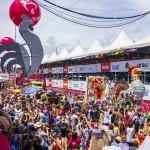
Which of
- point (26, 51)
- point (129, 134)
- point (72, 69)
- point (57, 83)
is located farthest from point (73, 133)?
point (57, 83)

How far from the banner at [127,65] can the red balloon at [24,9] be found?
11617mm

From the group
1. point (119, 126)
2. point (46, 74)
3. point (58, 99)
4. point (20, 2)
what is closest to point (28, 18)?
point (20, 2)

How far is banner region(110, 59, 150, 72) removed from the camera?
1845cm

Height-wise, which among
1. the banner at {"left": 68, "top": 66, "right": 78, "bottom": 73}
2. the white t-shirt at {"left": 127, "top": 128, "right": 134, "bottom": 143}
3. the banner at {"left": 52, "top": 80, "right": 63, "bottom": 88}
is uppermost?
the banner at {"left": 68, "top": 66, "right": 78, "bottom": 73}

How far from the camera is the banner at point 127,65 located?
18453 millimetres

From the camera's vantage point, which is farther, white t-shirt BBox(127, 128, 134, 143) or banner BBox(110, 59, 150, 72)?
banner BBox(110, 59, 150, 72)

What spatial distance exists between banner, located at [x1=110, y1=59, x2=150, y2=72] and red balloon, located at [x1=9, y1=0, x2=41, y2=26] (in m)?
11.6

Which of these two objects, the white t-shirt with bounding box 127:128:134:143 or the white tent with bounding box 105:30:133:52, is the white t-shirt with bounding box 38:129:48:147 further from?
the white tent with bounding box 105:30:133:52

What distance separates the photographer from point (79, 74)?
30.1m

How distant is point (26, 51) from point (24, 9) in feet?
3.63

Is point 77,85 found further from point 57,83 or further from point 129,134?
point 129,134

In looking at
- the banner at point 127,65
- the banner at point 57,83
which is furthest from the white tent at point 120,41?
the banner at point 57,83

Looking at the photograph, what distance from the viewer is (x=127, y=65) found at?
20.1m

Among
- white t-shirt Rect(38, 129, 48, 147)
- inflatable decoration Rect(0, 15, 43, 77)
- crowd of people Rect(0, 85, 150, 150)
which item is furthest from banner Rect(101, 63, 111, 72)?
inflatable decoration Rect(0, 15, 43, 77)
